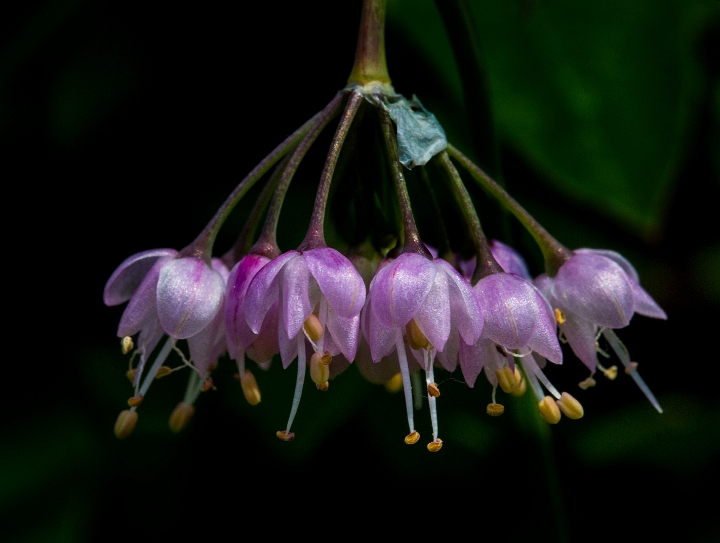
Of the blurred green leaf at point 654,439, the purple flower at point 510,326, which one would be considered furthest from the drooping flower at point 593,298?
the blurred green leaf at point 654,439

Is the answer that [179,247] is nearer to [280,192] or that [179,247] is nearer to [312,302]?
[280,192]

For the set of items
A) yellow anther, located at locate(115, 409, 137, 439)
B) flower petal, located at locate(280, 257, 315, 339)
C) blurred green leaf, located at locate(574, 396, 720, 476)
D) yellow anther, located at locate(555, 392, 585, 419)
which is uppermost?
flower petal, located at locate(280, 257, 315, 339)

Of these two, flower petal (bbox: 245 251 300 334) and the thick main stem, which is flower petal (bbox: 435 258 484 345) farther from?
the thick main stem

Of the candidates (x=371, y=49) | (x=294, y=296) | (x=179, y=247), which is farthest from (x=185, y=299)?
(x=179, y=247)

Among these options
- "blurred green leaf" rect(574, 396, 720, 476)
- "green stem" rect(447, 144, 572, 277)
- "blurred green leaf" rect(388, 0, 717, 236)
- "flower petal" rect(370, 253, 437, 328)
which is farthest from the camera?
"blurred green leaf" rect(574, 396, 720, 476)

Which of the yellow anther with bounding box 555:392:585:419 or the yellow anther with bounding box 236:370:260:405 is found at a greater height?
the yellow anther with bounding box 236:370:260:405

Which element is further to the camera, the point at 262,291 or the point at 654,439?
the point at 654,439

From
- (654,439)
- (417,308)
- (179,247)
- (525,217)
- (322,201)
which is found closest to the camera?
(417,308)

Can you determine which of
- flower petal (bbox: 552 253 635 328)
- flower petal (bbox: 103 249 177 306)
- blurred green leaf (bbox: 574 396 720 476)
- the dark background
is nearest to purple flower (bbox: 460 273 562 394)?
flower petal (bbox: 552 253 635 328)

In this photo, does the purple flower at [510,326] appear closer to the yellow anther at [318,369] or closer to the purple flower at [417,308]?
the purple flower at [417,308]
